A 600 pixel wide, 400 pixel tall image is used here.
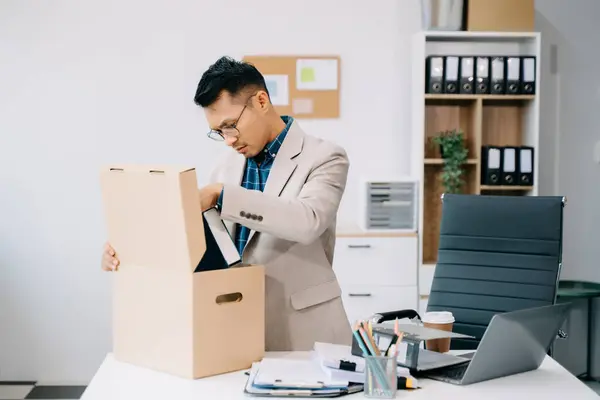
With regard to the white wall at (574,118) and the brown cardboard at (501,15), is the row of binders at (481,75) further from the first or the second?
the white wall at (574,118)

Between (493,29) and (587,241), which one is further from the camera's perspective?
(587,241)

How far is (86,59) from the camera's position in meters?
4.54

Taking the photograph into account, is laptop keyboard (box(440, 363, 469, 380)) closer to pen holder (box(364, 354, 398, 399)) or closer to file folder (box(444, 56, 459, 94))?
pen holder (box(364, 354, 398, 399))

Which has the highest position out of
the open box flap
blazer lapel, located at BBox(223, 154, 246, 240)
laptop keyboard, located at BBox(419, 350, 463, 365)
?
blazer lapel, located at BBox(223, 154, 246, 240)

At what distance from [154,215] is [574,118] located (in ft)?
11.3

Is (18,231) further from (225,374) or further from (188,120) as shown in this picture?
(225,374)

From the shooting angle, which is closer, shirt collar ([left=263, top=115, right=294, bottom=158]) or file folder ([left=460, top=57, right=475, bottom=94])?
shirt collar ([left=263, top=115, right=294, bottom=158])

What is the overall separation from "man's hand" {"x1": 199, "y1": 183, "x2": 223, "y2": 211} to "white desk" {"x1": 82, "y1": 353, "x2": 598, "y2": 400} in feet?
1.33

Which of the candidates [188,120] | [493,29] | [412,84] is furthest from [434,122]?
[188,120]

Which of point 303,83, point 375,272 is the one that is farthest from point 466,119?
point 375,272

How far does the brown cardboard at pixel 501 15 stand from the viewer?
14.0 feet

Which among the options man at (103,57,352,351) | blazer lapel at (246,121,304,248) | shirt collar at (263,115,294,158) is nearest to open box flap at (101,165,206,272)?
man at (103,57,352,351)

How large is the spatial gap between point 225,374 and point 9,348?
10.2ft

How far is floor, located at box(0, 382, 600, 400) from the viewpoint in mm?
4326
